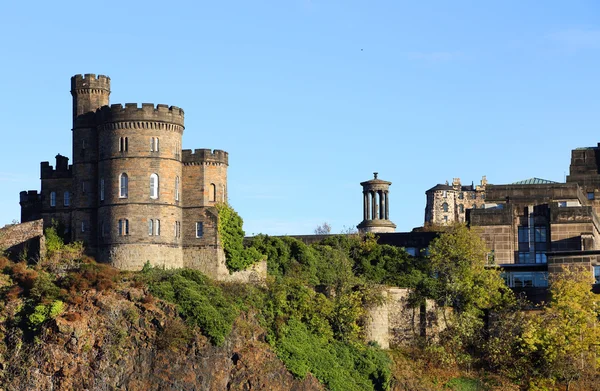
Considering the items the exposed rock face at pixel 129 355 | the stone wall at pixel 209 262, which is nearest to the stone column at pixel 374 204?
the stone wall at pixel 209 262

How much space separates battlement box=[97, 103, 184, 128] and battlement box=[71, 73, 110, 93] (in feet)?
9.66

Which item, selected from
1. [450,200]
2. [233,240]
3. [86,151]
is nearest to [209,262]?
[233,240]

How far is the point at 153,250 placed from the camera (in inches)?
3410

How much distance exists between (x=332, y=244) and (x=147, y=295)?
25540mm

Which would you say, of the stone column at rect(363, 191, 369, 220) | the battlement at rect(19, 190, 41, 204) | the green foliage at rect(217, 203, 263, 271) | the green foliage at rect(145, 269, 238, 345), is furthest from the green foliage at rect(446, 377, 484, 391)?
the stone column at rect(363, 191, 369, 220)

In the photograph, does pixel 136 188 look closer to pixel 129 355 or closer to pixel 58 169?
pixel 58 169

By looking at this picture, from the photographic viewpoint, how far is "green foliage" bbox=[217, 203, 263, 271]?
294 feet

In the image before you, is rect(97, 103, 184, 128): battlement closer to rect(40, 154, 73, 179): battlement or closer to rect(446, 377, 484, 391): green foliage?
rect(40, 154, 73, 179): battlement

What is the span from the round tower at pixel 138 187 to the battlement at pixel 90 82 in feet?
10.2

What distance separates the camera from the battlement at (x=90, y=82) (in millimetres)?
91125

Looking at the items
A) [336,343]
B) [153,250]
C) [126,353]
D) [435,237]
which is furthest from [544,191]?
[126,353]

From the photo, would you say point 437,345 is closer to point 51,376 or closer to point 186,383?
point 186,383

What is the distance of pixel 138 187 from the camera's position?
86.8m

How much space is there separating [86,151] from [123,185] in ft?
15.2
